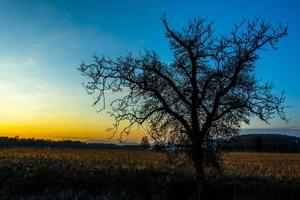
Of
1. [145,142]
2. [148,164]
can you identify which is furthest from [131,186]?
[148,164]

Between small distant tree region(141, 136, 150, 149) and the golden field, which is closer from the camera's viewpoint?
small distant tree region(141, 136, 150, 149)

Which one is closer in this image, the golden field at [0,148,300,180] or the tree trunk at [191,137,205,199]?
the tree trunk at [191,137,205,199]

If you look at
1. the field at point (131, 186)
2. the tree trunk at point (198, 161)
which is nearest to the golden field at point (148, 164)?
the tree trunk at point (198, 161)

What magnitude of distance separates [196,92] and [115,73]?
341cm

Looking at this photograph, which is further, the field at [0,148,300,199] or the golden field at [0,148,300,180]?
the golden field at [0,148,300,180]

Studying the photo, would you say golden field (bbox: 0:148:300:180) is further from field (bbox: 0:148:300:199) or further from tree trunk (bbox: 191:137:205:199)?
field (bbox: 0:148:300:199)

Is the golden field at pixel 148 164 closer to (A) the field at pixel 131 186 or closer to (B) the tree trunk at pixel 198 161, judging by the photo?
(B) the tree trunk at pixel 198 161

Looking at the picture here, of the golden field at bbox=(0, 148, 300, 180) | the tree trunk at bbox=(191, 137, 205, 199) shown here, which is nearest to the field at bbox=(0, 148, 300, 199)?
the tree trunk at bbox=(191, 137, 205, 199)

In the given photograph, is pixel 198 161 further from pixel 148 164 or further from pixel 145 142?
pixel 148 164

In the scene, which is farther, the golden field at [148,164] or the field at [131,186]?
the golden field at [148,164]

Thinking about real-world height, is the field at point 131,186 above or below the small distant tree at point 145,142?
below

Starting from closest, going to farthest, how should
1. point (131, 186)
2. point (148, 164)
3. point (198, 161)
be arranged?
1. point (198, 161)
2. point (131, 186)
3. point (148, 164)

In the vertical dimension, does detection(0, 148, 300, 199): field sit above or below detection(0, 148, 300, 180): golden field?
below

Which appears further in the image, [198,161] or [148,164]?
[148,164]
